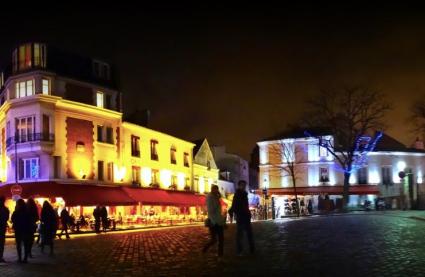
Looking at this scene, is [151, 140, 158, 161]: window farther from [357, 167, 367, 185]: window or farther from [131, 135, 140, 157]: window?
[357, 167, 367, 185]: window

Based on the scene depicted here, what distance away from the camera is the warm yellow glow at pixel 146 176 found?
195 ft

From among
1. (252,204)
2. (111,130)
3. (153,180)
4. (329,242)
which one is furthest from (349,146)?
(329,242)

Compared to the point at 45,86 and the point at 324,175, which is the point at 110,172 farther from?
the point at 324,175

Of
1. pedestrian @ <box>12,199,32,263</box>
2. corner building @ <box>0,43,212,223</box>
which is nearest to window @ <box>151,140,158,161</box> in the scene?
corner building @ <box>0,43,212,223</box>

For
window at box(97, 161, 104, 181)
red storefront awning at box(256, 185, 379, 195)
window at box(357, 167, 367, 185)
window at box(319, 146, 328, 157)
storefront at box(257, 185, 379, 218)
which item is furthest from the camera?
window at box(319, 146, 328, 157)

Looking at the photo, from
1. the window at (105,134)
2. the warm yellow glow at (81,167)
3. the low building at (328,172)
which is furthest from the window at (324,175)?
the warm yellow glow at (81,167)

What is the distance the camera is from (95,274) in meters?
13.4

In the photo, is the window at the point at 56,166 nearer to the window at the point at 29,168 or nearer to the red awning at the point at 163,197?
the window at the point at 29,168

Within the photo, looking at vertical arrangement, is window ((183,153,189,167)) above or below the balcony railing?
below

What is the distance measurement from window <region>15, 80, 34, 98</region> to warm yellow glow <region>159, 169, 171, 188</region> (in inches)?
738

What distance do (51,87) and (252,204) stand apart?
36016 mm

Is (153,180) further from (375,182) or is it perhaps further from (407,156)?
(407,156)

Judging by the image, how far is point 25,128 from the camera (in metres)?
48.9

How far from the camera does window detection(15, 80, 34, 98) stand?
48834 millimetres
